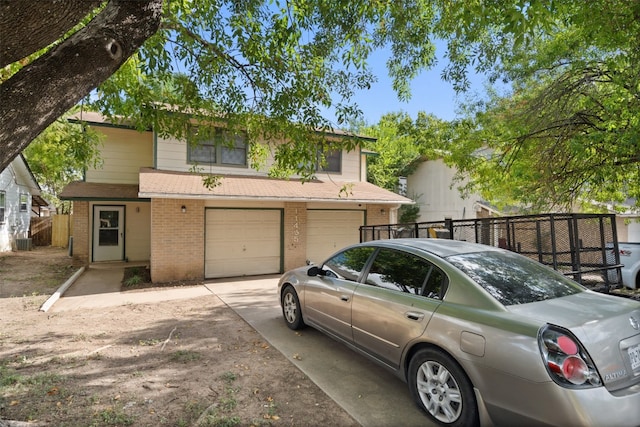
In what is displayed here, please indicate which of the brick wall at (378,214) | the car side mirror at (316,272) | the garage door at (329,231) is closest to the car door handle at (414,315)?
the car side mirror at (316,272)

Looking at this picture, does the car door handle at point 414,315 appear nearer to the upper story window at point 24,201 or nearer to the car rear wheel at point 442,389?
the car rear wheel at point 442,389

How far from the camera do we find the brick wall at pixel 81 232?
12.1 metres

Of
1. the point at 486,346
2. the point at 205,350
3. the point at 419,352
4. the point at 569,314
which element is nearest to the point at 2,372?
the point at 205,350

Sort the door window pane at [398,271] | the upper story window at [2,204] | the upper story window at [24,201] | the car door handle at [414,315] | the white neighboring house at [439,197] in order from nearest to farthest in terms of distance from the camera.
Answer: the car door handle at [414,315] < the door window pane at [398,271] < the upper story window at [2,204] < the white neighboring house at [439,197] < the upper story window at [24,201]

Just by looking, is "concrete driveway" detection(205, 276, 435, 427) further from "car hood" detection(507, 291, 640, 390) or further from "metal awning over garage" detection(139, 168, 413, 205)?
"metal awning over garage" detection(139, 168, 413, 205)

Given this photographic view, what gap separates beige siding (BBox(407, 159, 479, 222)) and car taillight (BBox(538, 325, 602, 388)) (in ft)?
55.1

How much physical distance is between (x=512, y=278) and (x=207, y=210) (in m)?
9.10

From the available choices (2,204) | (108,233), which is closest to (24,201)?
(2,204)

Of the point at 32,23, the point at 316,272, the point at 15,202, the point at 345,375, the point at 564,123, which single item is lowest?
the point at 345,375

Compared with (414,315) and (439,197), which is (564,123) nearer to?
(414,315)

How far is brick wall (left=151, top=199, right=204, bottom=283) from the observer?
9656 millimetres

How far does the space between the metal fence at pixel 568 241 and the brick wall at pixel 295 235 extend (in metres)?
6.27

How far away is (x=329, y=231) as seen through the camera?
502 inches

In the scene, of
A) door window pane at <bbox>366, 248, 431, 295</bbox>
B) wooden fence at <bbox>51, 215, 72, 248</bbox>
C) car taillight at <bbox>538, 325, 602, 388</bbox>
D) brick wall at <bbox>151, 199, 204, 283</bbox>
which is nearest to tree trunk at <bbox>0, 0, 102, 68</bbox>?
door window pane at <bbox>366, 248, 431, 295</bbox>
